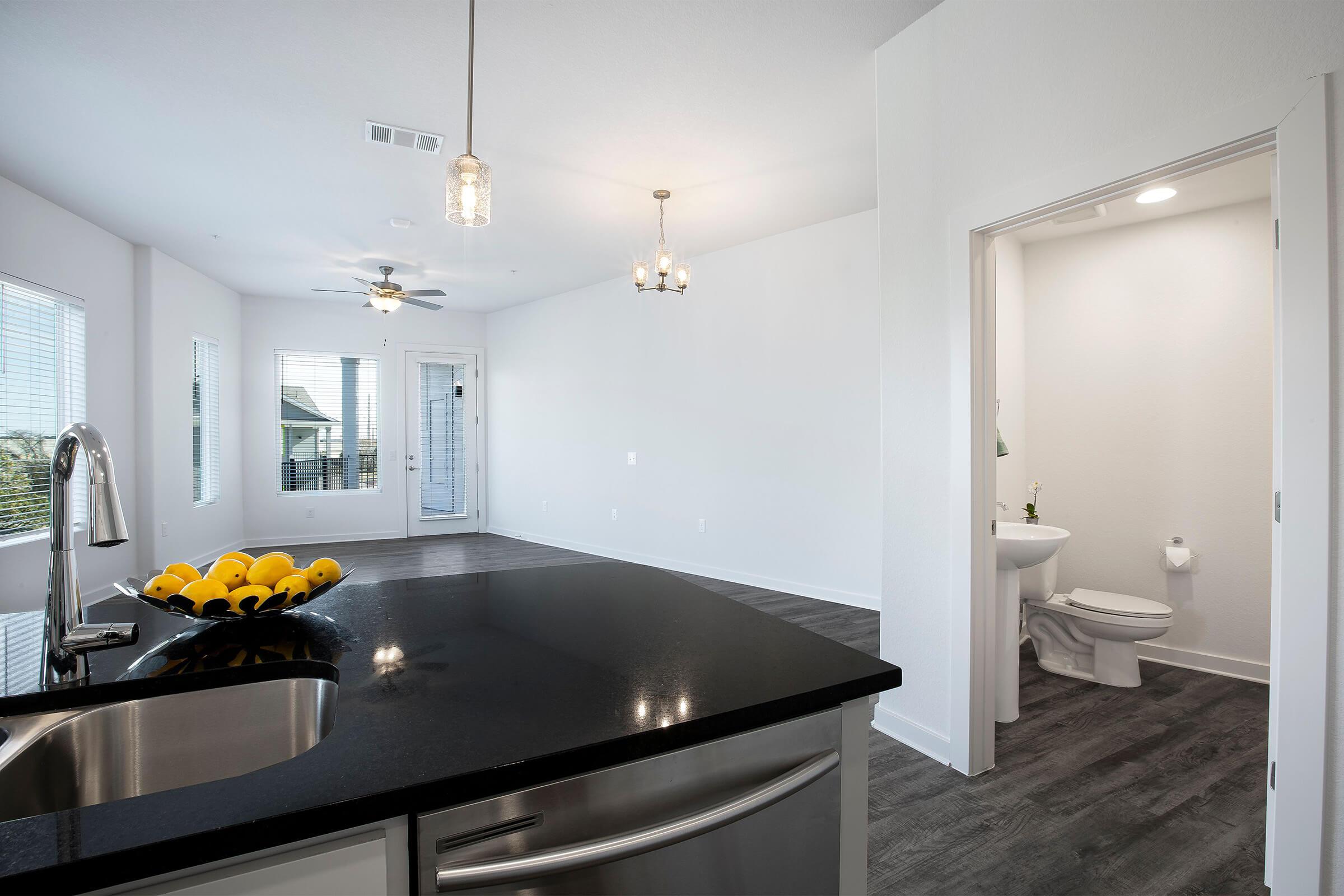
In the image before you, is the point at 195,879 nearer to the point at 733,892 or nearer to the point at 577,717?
the point at 577,717

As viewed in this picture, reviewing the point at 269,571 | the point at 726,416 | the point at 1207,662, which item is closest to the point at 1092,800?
the point at 1207,662

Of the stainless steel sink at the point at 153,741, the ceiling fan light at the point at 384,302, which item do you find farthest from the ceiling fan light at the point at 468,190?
the ceiling fan light at the point at 384,302

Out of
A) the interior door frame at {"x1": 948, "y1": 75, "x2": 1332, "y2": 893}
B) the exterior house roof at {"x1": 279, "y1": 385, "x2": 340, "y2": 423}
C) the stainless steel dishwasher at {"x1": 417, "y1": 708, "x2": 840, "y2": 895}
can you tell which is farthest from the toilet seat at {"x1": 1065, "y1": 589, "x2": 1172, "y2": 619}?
the exterior house roof at {"x1": 279, "y1": 385, "x2": 340, "y2": 423}

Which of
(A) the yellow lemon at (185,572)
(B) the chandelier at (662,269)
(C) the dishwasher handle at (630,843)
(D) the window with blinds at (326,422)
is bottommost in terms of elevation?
(C) the dishwasher handle at (630,843)

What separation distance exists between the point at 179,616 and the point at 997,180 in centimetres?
280

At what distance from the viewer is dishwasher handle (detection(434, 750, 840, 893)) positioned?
0.70 m

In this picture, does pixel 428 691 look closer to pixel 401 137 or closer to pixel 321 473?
pixel 401 137

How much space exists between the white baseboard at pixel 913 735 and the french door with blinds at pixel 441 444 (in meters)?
6.98

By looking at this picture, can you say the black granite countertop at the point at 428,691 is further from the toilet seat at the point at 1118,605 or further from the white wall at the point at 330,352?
the white wall at the point at 330,352

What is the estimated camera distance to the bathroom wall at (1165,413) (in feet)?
11.3

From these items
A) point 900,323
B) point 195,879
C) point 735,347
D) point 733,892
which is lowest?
point 733,892

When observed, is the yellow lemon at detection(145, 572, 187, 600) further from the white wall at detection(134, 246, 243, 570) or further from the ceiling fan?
the white wall at detection(134, 246, 243, 570)

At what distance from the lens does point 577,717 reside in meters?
0.85

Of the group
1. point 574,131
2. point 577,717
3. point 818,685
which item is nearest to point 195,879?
point 577,717
